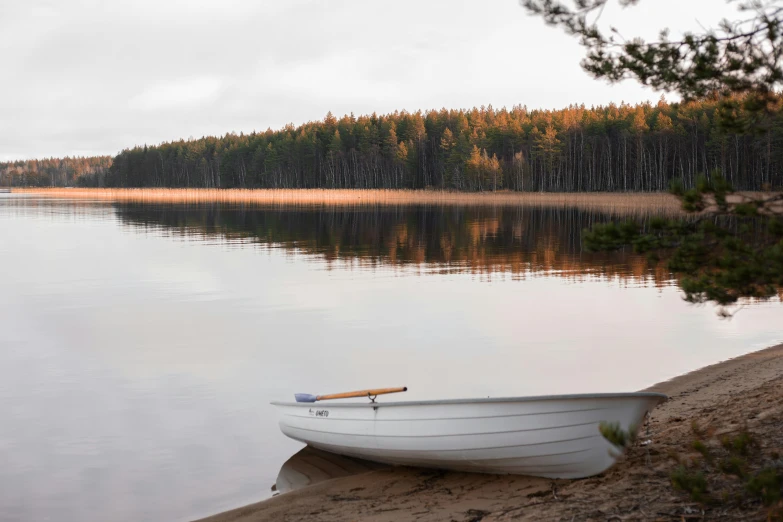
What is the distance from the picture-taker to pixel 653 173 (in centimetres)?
10494

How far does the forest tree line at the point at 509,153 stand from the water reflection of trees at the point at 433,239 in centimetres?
4291

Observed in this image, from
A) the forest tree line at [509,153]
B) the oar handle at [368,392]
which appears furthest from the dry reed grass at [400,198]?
the oar handle at [368,392]

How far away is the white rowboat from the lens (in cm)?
724

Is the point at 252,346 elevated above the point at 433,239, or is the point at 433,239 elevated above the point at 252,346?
the point at 433,239

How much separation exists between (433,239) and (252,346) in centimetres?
2452

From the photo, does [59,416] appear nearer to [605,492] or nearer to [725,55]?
[605,492]

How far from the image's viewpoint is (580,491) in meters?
7.26

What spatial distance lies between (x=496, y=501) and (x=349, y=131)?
145347 millimetres

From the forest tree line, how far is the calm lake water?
61.8 m

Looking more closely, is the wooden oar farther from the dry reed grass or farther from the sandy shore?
the dry reed grass

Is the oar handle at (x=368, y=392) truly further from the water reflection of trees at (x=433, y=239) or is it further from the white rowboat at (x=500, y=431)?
the water reflection of trees at (x=433, y=239)

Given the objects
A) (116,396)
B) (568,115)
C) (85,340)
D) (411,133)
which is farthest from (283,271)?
(411,133)

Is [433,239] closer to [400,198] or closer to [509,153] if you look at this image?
[400,198]

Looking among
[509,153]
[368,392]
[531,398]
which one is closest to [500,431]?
[531,398]
